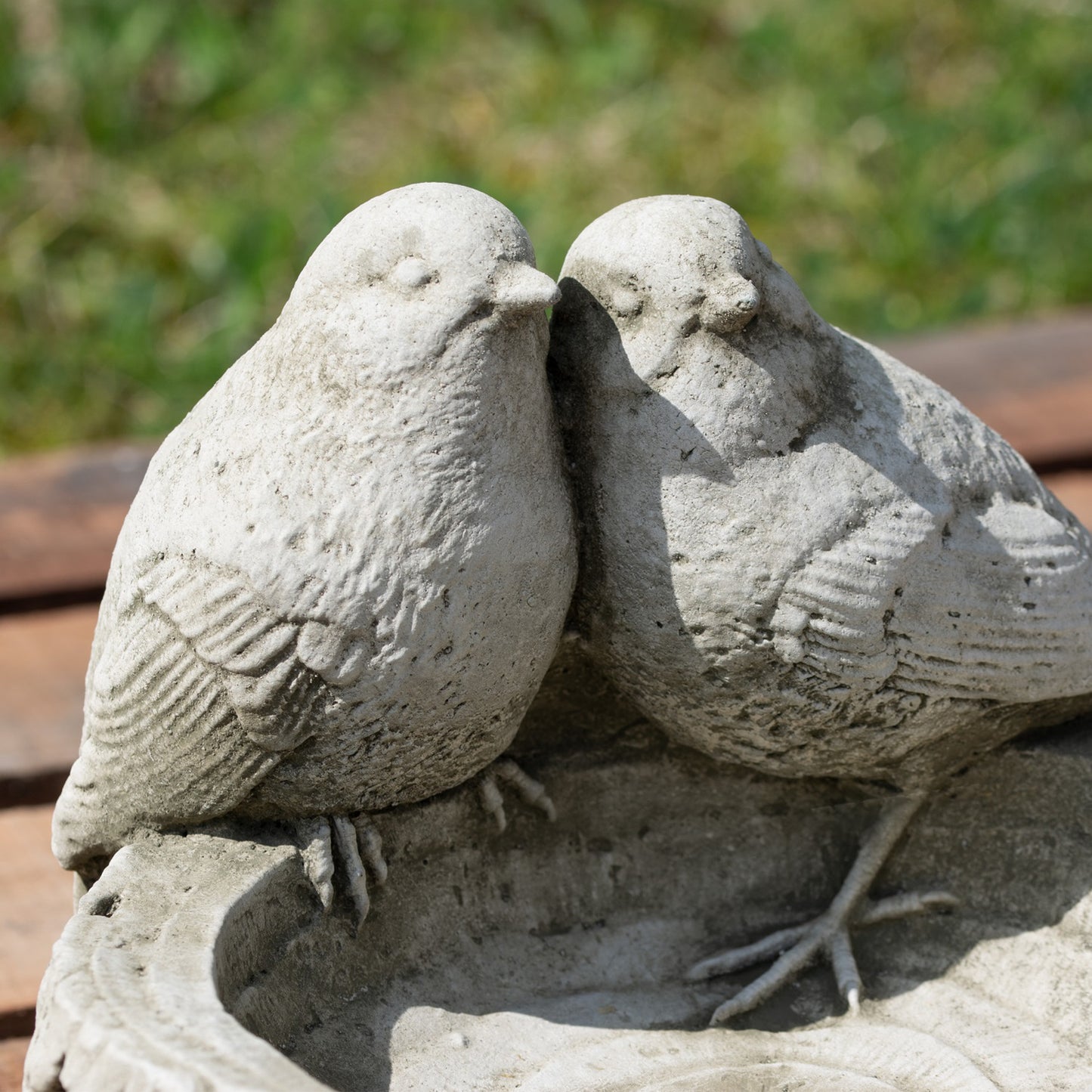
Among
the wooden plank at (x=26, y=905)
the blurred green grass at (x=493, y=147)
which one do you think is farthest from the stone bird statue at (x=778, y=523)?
the blurred green grass at (x=493, y=147)

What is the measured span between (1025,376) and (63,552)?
1271 mm

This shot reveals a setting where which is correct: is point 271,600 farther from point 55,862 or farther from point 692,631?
point 55,862

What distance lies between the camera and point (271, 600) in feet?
3.47

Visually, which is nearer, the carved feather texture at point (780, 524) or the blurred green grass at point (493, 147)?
the carved feather texture at point (780, 524)

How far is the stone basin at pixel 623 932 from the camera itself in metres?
1.13

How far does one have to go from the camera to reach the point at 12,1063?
1.37 meters

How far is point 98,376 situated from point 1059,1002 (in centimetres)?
171

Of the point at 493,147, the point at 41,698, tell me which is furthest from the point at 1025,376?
the point at 41,698

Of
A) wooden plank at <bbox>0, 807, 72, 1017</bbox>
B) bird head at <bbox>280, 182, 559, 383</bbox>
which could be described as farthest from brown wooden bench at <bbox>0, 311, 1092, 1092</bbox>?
bird head at <bbox>280, 182, 559, 383</bbox>

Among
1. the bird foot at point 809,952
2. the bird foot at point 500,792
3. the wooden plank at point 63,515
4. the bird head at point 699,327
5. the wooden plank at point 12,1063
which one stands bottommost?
the wooden plank at point 12,1063

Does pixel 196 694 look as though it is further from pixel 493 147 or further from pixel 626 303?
pixel 493 147

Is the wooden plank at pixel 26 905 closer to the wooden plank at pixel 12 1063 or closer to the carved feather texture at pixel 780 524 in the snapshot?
the wooden plank at pixel 12 1063

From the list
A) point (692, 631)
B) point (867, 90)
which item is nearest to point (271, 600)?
point (692, 631)

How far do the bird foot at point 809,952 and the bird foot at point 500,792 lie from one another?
177mm
